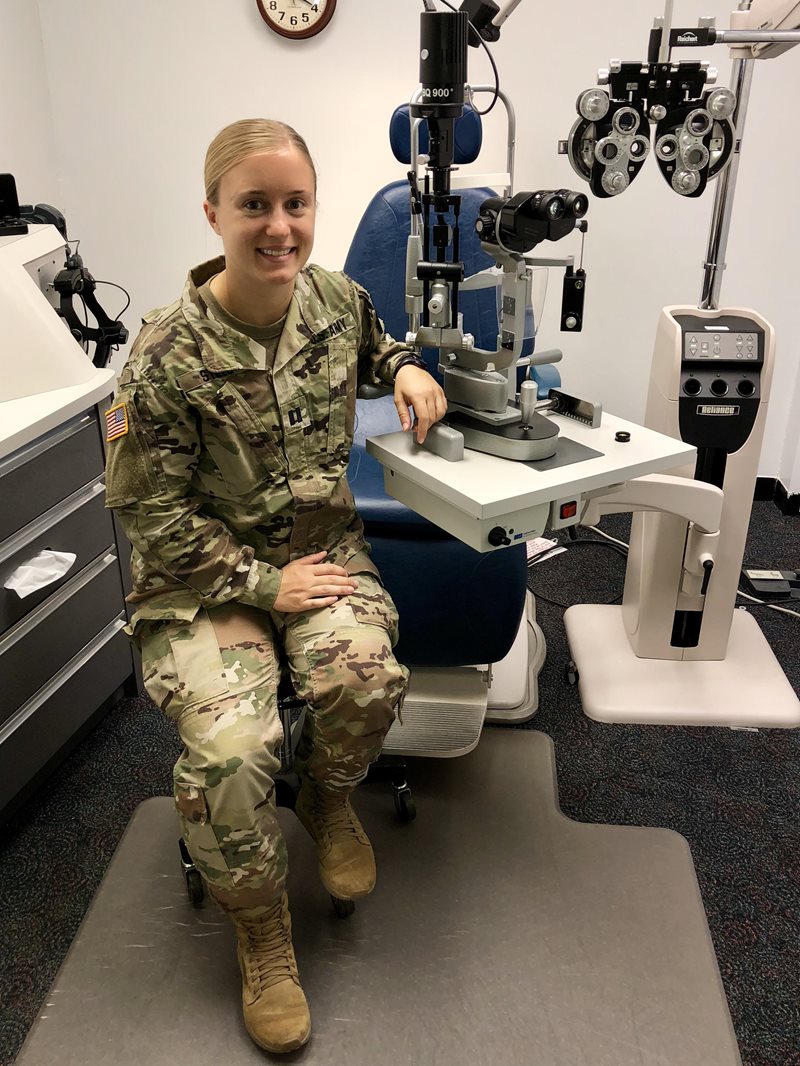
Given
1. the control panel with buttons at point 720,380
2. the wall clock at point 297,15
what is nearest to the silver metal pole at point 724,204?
the control panel with buttons at point 720,380

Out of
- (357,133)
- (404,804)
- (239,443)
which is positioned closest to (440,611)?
(404,804)

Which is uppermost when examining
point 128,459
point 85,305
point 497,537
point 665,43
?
point 665,43

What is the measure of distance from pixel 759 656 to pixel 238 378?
1550 mm

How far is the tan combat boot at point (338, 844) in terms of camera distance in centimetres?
148

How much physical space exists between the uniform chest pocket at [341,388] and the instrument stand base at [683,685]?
980 millimetres

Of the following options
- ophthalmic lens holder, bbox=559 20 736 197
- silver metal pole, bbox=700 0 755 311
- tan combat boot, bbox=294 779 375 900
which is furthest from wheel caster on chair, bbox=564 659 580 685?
ophthalmic lens holder, bbox=559 20 736 197

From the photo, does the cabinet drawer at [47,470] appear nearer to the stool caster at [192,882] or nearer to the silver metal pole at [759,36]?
the stool caster at [192,882]

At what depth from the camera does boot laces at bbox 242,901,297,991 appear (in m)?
1.34

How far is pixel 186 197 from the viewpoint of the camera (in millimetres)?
2777

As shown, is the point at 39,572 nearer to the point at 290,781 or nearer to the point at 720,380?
the point at 290,781

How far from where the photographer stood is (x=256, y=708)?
128 cm

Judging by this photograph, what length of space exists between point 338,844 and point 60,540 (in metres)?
0.84

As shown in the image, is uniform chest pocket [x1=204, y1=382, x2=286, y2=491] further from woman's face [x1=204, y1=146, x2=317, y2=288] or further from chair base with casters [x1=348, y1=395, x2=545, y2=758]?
chair base with casters [x1=348, y1=395, x2=545, y2=758]

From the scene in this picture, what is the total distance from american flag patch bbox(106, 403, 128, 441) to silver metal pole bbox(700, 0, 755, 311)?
1.27 metres
